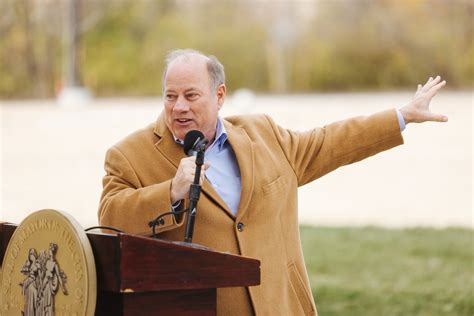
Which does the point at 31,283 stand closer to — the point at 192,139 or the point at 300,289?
the point at 192,139

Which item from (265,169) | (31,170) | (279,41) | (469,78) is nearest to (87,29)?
(279,41)

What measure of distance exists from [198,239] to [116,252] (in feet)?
2.22

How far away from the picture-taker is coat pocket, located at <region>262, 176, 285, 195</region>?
3.36 m

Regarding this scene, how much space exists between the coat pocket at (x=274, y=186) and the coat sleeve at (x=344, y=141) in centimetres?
16

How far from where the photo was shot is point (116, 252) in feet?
8.36

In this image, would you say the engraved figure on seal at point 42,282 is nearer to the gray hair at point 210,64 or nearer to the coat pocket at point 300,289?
the gray hair at point 210,64

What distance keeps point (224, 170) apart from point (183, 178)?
0.47m

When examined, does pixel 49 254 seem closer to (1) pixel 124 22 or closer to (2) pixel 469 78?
(2) pixel 469 78

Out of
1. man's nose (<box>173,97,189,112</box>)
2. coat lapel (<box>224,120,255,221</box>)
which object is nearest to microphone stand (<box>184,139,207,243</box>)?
man's nose (<box>173,97,189,112</box>)

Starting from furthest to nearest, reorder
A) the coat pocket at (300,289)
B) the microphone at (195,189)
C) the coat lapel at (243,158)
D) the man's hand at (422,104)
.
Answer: the man's hand at (422,104), the coat pocket at (300,289), the coat lapel at (243,158), the microphone at (195,189)

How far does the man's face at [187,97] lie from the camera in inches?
124

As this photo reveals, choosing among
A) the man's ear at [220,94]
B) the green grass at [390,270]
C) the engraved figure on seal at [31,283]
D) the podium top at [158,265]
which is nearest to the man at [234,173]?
the man's ear at [220,94]

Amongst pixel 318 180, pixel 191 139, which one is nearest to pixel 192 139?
pixel 191 139

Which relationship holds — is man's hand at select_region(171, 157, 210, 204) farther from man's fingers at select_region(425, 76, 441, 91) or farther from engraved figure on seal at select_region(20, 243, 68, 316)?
man's fingers at select_region(425, 76, 441, 91)
